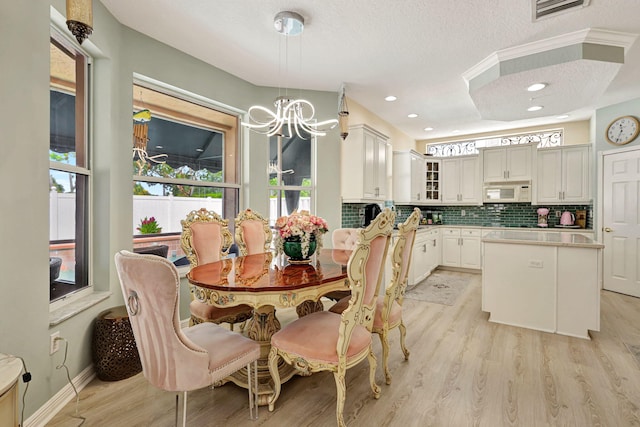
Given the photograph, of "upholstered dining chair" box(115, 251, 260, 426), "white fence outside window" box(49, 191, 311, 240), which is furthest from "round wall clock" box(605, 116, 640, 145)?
"upholstered dining chair" box(115, 251, 260, 426)

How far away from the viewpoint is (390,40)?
9.73 ft

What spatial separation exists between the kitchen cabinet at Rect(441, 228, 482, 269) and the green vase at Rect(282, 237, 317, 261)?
15.7ft

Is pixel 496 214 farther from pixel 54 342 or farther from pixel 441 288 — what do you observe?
pixel 54 342

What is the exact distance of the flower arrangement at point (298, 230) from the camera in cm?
230

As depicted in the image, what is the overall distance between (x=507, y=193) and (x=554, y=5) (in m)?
4.25

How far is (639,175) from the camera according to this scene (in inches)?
170

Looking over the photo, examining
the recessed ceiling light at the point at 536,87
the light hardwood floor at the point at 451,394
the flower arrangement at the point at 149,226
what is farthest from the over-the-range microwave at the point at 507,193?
the flower arrangement at the point at 149,226

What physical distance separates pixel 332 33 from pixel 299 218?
5.88 feet

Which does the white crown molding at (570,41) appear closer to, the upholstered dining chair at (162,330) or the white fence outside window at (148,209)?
the white fence outside window at (148,209)

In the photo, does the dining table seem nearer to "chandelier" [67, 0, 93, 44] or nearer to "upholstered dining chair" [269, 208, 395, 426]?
"upholstered dining chair" [269, 208, 395, 426]

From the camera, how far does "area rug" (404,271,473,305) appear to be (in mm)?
4336

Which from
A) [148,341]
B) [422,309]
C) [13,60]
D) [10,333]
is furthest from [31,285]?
[422,309]

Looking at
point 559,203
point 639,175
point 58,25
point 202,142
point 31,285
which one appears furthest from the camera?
point 559,203

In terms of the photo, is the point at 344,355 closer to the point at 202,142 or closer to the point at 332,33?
the point at 332,33
